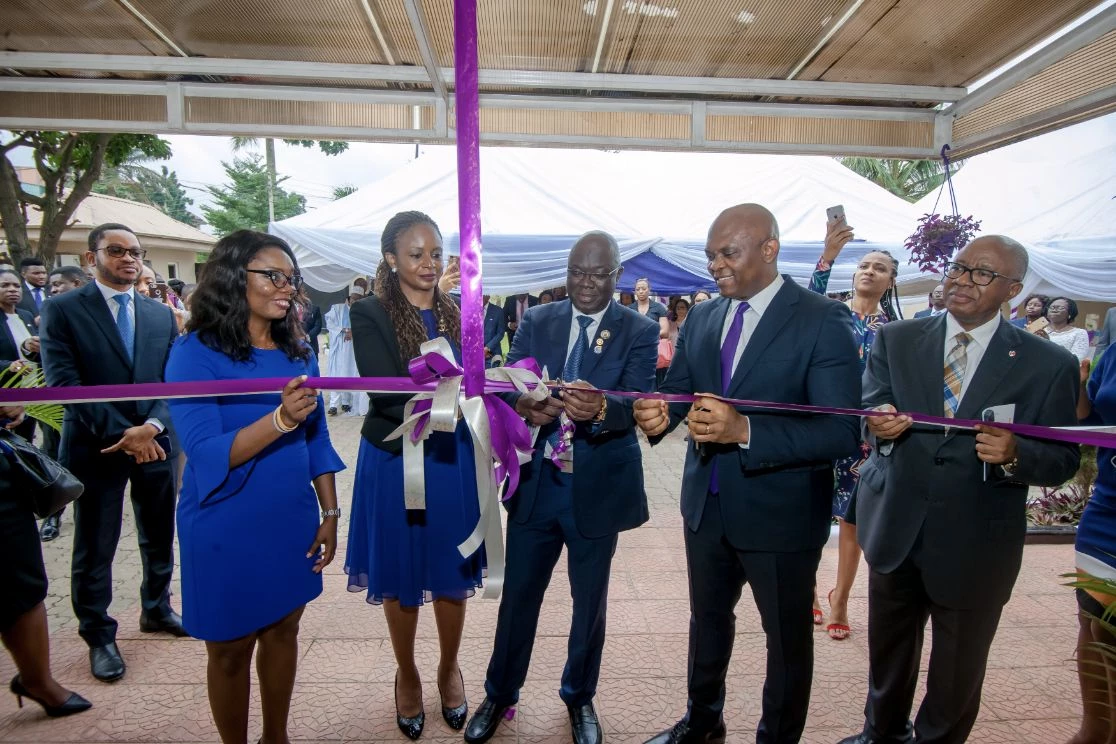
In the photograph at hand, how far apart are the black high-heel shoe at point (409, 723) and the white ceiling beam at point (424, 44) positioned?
2.83 meters

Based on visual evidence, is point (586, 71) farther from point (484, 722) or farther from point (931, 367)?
point (484, 722)

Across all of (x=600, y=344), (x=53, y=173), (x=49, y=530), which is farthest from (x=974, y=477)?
(x=53, y=173)

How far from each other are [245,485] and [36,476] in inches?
47.6

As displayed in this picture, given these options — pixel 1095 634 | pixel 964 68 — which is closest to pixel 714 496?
pixel 1095 634

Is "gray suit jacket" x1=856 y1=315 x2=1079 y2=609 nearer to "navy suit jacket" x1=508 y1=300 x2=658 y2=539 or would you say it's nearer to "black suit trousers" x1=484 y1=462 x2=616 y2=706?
"navy suit jacket" x1=508 y1=300 x2=658 y2=539

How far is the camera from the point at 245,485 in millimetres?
2113

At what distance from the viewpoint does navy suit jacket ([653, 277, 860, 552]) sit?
2.13 metres

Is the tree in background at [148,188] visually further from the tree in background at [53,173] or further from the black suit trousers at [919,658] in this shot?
the black suit trousers at [919,658]

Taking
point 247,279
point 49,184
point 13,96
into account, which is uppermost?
point 49,184

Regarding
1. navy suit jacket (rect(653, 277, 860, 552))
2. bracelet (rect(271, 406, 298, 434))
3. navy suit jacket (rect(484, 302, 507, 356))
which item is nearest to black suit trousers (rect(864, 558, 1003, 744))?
navy suit jacket (rect(653, 277, 860, 552))

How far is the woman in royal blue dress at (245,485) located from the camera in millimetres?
2045

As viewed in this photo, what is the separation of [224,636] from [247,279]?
1.24m

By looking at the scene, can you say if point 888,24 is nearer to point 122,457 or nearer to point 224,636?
point 224,636

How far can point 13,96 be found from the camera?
120 inches
